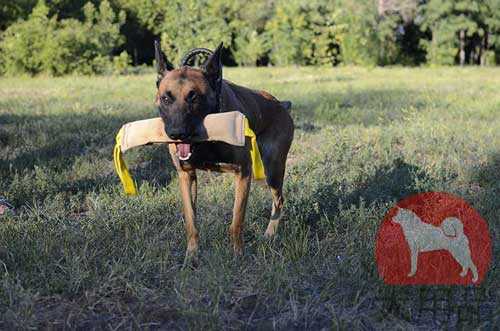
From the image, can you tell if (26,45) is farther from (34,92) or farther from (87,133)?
(87,133)

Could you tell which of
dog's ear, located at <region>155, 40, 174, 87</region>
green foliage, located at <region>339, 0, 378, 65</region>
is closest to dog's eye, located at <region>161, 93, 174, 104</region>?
dog's ear, located at <region>155, 40, 174, 87</region>

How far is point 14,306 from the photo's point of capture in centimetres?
326

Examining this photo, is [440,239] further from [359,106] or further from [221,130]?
[359,106]

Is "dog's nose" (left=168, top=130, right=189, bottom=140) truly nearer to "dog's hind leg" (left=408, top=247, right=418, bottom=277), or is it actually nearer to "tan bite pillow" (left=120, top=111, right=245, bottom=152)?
"tan bite pillow" (left=120, top=111, right=245, bottom=152)

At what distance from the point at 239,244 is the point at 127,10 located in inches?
1420

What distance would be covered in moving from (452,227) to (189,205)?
6.71 feet

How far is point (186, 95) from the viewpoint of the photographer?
159 inches

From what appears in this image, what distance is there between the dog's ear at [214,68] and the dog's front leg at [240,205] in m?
0.67

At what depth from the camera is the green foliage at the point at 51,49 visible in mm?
25641


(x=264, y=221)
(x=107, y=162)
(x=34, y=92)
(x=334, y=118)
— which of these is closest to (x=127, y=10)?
(x=34, y=92)

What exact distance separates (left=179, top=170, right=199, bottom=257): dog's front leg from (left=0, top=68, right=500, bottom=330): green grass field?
0.11 m

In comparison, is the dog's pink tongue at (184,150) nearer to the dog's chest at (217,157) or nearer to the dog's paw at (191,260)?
the dog's chest at (217,157)

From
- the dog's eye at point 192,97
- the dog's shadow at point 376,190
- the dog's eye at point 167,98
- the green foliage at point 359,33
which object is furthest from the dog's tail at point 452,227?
the green foliage at point 359,33

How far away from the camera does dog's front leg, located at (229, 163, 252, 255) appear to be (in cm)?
434
